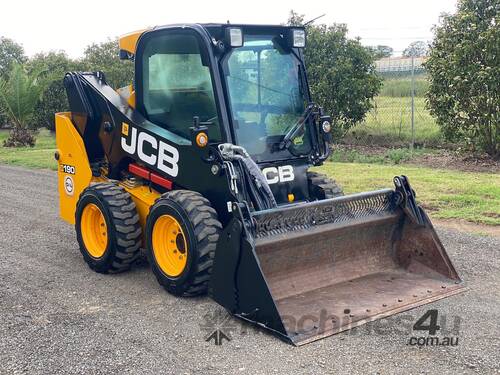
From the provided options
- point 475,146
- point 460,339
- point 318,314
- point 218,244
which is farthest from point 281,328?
point 475,146

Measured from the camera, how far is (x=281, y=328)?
430 cm

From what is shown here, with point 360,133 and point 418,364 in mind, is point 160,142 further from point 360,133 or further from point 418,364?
point 360,133

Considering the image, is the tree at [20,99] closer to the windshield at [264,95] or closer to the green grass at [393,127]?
the green grass at [393,127]

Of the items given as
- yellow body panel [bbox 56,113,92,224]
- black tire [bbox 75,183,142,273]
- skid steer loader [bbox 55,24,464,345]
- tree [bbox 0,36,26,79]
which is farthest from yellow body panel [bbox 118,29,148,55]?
tree [bbox 0,36,26,79]

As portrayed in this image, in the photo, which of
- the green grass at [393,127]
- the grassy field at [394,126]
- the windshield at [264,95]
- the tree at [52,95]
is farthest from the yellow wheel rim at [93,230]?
the tree at [52,95]

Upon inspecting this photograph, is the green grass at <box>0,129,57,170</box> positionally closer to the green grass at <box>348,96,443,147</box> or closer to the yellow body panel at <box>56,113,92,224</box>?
the yellow body panel at <box>56,113,92,224</box>

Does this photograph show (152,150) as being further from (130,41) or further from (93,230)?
(130,41)

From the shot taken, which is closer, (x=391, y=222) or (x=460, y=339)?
(x=460, y=339)

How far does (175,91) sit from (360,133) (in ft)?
31.0

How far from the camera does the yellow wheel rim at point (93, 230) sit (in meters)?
6.16

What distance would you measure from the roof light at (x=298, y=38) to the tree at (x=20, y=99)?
46.6 ft

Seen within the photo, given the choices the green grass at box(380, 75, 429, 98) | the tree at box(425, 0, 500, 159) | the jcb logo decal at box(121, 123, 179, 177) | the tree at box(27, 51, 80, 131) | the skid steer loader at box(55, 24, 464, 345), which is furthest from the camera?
the tree at box(27, 51, 80, 131)

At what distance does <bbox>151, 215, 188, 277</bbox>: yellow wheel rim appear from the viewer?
5246 millimetres

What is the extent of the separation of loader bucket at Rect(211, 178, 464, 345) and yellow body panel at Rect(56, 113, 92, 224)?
2586mm
